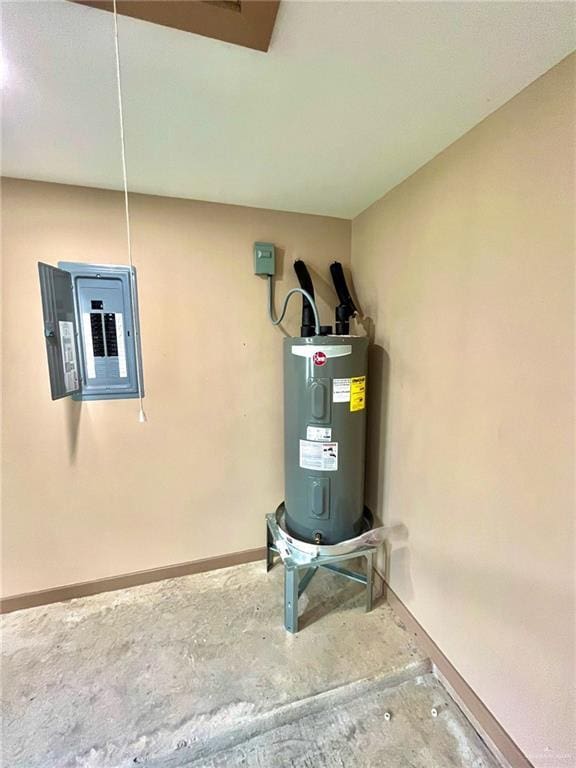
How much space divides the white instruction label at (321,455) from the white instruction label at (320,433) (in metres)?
0.03

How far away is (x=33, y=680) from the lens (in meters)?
1.26

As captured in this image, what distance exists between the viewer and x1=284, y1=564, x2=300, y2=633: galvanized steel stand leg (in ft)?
4.61


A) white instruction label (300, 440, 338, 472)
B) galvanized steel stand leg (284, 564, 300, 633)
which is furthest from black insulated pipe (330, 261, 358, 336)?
galvanized steel stand leg (284, 564, 300, 633)

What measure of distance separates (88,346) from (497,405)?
1.67 m

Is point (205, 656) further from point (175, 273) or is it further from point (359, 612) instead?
point (175, 273)

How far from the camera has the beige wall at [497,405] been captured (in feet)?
2.80

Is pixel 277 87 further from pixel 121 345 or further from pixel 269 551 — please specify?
pixel 269 551

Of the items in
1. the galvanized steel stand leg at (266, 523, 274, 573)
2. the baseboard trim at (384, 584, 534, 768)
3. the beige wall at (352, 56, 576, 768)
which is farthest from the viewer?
the galvanized steel stand leg at (266, 523, 274, 573)

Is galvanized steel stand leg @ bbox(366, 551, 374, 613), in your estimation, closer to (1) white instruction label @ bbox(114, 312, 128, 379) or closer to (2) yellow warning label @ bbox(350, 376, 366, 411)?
(2) yellow warning label @ bbox(350, 376, 366, 411)

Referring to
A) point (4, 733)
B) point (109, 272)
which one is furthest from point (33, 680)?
point (109, 272)

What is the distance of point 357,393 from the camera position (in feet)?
4.72

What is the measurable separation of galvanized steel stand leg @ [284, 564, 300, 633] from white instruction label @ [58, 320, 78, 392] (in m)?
1.21

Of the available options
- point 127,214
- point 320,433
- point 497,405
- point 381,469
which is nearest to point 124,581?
point 320,433

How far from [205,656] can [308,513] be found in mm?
689
